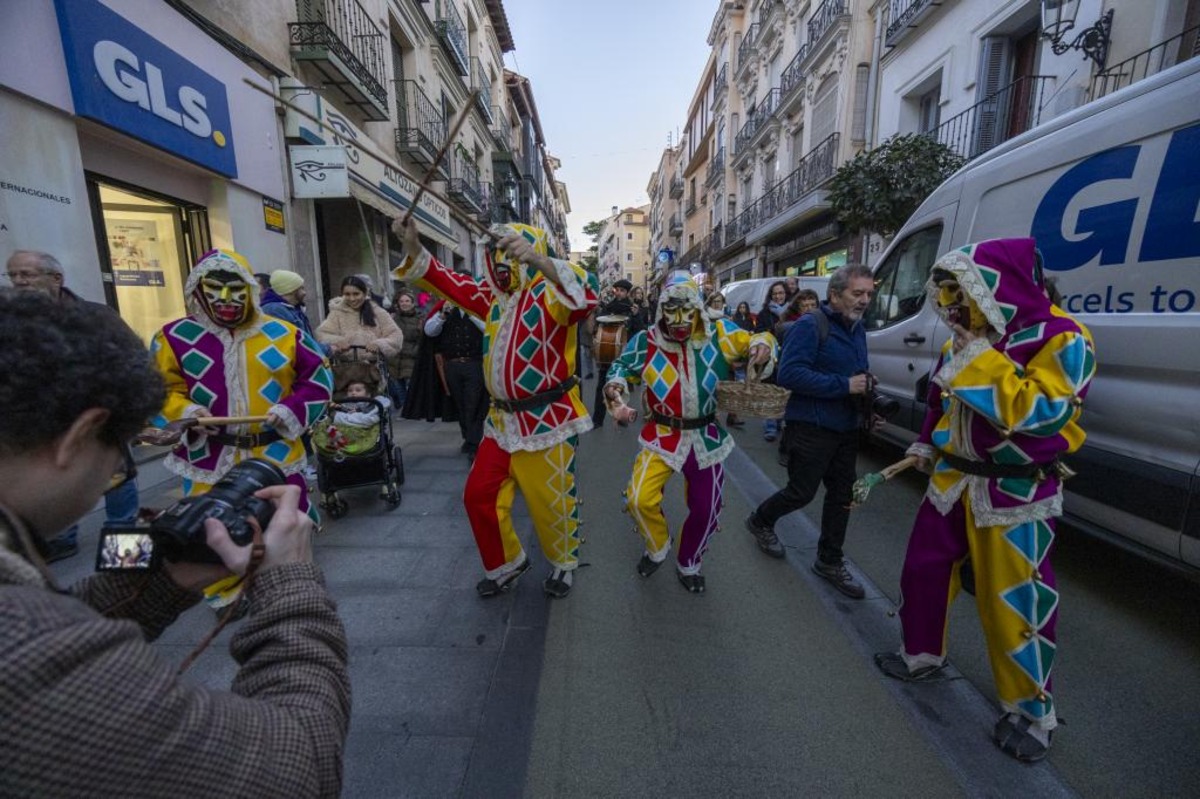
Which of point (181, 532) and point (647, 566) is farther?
point (647, 566)

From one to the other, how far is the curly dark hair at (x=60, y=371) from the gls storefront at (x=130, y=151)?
454cm

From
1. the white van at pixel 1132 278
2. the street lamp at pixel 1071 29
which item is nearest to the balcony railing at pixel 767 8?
the street lamp at pixel 1071 29

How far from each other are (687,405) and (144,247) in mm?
6084

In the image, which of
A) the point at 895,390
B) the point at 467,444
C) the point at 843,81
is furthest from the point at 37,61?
the point at 843,81

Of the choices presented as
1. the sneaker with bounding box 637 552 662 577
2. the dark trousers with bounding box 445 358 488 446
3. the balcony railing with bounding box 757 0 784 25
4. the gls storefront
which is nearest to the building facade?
the gls storefront

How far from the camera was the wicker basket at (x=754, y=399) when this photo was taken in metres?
2.93

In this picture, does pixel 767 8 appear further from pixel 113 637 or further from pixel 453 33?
pixel 113 637

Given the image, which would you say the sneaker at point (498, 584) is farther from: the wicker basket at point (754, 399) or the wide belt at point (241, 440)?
the wicker basket at point (754, 399)

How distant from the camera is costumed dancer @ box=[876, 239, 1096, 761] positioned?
5.85 feet

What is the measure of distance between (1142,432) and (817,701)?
6.50ft

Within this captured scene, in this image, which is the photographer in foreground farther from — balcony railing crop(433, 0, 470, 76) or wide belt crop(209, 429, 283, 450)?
balcony railing crop(433, 0, 470, 76)

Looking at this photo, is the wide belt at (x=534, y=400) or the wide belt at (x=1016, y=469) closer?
the wide belt at (x=1016, y=469)

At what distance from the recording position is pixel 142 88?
5.01 metres


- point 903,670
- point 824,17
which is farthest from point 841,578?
point 824,17
